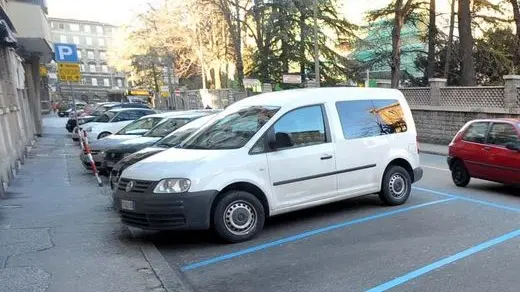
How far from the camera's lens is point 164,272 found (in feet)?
17.6

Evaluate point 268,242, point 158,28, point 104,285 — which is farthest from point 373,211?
point 158,28

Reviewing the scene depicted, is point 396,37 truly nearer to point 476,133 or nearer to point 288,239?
point 476,133

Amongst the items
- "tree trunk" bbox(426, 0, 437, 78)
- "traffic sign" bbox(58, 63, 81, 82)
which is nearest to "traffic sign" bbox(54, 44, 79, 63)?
"traffic sign" bbox(58, 63, 81, 82)

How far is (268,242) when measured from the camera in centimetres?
637

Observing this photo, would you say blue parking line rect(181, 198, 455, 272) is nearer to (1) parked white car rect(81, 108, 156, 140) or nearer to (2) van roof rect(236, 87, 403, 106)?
(2) van roof rect(236, 87, 403, 106)

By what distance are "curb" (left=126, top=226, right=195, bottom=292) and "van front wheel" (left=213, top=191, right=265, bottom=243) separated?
2.59 feet

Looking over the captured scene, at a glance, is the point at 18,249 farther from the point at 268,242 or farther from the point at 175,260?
the point at 268,242

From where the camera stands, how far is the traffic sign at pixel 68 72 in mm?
13125

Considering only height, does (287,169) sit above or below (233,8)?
below

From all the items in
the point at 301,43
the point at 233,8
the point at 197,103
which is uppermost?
the point at 233,8

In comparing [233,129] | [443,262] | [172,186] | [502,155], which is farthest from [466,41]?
[172,186]

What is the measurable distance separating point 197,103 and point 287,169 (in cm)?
4603

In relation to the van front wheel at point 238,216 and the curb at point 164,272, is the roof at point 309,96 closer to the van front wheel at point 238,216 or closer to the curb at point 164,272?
the van front wheel at point 238,216

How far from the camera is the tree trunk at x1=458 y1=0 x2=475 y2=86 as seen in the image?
23.8 meters
